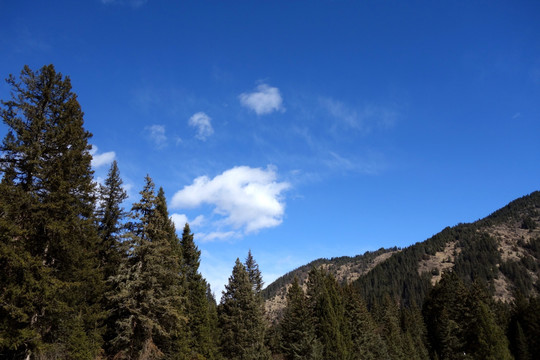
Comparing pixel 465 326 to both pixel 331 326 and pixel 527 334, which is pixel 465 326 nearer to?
pixel 527 334

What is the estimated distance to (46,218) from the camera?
20.6 meters

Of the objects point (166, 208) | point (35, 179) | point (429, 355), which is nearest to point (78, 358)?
point (35, 179)

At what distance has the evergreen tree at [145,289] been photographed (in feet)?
86.2

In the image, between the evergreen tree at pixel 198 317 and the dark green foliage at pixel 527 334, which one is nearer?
the evergreen tree at pixel 198 317

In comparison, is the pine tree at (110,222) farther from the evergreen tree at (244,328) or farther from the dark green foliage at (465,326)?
the dark green foliage at (465,326)

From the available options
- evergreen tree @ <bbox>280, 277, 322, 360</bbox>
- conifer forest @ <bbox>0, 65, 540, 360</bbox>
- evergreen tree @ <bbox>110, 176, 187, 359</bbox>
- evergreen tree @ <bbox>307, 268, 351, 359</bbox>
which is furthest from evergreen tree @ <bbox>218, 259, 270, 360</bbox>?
evergreen tree @ <bbox>110, 176, 187, 359</bbox>

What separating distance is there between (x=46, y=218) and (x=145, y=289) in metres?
9.84

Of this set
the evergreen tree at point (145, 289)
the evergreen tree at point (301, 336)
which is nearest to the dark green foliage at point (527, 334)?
the evergreen tree at point (301, 336)

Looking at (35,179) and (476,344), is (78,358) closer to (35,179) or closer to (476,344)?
(35,179)

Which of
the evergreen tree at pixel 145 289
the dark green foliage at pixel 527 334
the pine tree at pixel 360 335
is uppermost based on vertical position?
the evergreen tree at pixel 145 289

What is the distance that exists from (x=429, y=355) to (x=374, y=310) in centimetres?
2153

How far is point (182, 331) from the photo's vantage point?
1260 inches

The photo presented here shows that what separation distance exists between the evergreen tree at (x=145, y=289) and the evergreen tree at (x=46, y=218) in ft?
9.24

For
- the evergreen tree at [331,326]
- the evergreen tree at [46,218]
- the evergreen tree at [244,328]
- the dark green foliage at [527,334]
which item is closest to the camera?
the evergreen tree at [46,218]
